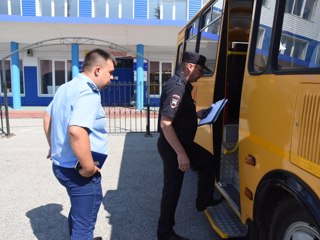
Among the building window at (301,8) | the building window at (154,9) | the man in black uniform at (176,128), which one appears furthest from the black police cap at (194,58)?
the building window at (154,9)

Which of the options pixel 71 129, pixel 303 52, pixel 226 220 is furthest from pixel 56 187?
pixel 303 52

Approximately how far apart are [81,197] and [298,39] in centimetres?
196

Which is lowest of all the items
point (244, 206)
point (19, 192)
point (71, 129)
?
point (19, 192)

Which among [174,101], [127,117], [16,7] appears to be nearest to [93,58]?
[174,101]

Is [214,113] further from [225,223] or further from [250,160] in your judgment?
[225,223]

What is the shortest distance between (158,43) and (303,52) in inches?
588

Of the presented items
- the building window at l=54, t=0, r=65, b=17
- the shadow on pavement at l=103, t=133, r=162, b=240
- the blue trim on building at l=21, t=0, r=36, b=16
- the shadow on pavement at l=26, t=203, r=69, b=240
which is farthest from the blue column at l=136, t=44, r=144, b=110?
the shadow on pavement at l=26, t=203, r=69, b=240

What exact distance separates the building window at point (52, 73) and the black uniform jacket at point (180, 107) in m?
16.6

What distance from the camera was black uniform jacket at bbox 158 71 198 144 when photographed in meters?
3.06

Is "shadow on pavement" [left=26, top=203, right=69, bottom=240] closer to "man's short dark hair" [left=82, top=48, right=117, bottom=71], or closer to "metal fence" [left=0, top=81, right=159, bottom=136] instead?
"man's short dark hair" [left=82, top=48, right=117, bottom=71]

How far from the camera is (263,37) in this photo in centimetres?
267

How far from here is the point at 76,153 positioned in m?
2.36

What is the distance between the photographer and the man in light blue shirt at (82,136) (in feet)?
7.79

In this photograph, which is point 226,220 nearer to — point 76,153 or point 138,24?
point 76,153
